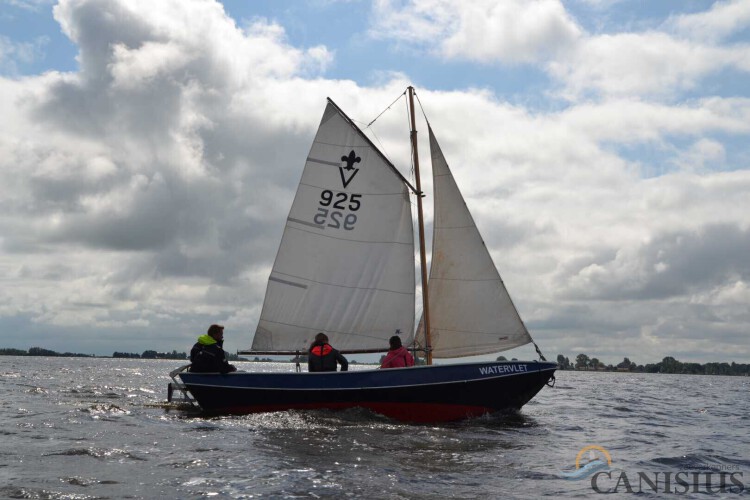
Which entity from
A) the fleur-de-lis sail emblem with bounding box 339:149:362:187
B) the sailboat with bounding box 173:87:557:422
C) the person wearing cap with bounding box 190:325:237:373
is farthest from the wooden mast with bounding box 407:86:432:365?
the person wearing cap with bounding box 190:325:237:373

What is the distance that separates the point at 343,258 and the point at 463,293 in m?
4.23

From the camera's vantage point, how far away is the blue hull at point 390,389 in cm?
2125

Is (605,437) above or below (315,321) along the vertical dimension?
below

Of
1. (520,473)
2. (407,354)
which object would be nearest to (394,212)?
A: (407,354)

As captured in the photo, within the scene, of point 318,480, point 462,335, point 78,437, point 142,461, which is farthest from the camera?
point 462,335

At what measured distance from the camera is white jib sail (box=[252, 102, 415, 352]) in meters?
24.2

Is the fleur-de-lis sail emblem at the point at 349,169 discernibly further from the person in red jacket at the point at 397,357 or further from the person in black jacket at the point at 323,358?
the person in red jacket at the point at 397,357

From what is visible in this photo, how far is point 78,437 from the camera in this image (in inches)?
645

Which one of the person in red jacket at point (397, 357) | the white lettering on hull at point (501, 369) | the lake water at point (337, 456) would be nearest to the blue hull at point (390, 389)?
the white lettering on hull at point (501, 369)

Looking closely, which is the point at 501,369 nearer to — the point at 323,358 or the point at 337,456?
the point at 323,358

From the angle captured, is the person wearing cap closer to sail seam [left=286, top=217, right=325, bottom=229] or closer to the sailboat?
the sailboat

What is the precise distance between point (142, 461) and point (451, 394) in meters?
10.5

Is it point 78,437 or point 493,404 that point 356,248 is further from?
point 78,437

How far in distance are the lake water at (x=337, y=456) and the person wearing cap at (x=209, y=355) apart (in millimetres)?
1562
